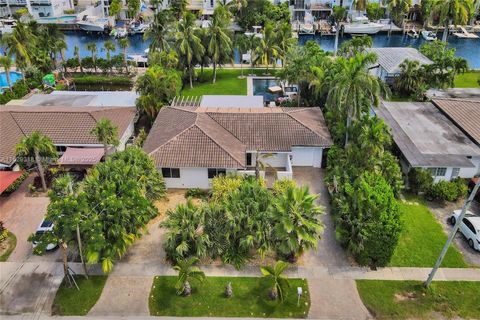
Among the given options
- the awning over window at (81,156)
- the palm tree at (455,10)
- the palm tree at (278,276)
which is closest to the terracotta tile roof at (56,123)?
the awning over window at (81,156)

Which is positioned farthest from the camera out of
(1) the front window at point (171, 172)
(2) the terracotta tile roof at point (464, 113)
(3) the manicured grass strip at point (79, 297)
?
(2) the terracotta tile roof at point (464, 113)

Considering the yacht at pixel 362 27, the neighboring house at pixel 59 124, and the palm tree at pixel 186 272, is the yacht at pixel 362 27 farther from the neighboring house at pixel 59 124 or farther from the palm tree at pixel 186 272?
the palm tree at pixel 186 272

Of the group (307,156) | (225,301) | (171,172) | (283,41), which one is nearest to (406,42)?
(283,41)

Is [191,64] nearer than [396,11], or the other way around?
[191,64]

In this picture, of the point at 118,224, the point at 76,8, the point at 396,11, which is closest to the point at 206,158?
the point at 118,224

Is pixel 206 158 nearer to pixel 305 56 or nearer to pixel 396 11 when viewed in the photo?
pixel 305 56
